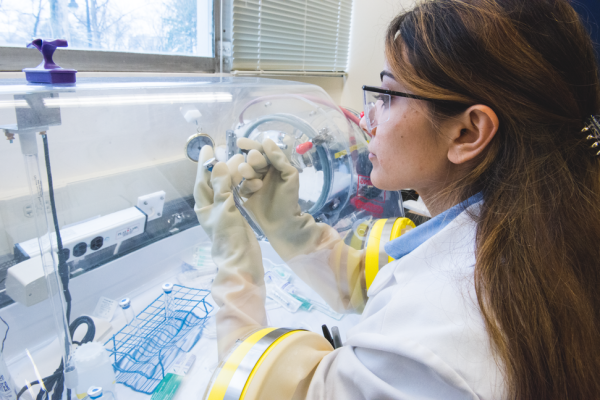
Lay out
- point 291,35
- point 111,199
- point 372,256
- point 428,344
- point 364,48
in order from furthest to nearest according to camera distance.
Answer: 1. point 364,48
2. point 291,35
3. point 372,256
4. point 111,199
5. point 428,344

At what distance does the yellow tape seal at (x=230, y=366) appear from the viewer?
565 mm

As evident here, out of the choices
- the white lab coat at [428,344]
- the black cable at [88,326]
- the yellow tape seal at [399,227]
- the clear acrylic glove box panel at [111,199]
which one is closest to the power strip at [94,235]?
the clear acrylic glove box panel at [111,199]

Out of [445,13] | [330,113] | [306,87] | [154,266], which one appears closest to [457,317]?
[445,13]

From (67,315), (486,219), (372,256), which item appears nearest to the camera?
(486,219)

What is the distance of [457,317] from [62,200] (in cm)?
82

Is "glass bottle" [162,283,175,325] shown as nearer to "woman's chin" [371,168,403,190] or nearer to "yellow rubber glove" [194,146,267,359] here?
"yellow rubber glove" [194,146,267,359]

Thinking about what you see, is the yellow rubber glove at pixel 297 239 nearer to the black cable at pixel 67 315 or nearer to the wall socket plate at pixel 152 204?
the wall socket plate at pixel 152 204

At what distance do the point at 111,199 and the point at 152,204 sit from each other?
0.33 ft

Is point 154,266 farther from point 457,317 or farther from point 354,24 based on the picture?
point 354,24

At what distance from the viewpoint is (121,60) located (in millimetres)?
1350

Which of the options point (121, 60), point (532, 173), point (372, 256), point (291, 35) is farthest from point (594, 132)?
point (291, 35)

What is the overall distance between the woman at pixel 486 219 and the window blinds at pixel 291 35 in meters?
1.27

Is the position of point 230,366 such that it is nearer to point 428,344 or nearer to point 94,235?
point 428,344

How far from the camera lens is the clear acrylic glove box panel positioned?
2.30 feet
